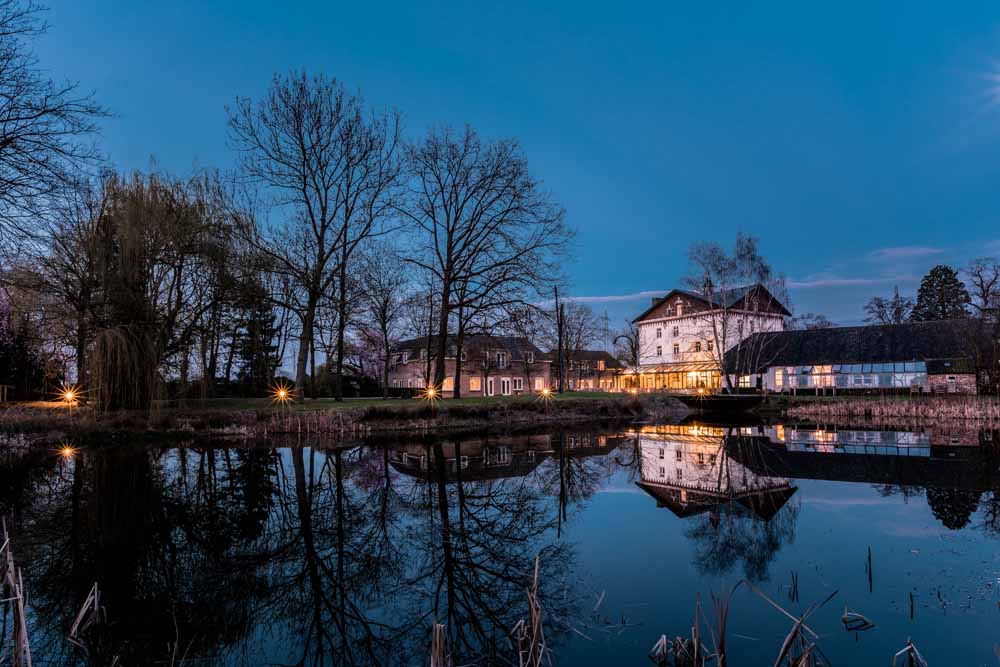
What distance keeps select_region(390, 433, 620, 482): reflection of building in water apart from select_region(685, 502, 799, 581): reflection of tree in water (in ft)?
15.9

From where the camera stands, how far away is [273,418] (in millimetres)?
19984

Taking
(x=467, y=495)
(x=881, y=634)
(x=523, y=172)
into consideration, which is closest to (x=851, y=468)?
(x=467, y=495)

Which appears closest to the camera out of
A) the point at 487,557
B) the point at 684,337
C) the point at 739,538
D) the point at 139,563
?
the point at 139,563

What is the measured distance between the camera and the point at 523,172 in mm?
28344

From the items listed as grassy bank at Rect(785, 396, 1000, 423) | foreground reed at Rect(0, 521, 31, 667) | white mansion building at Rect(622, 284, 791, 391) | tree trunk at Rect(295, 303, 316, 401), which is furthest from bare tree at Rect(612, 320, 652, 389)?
foreground reed at Rect(0, 521, 31, 667)

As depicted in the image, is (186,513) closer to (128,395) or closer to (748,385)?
(128,395)

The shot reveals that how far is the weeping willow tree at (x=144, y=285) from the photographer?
17.5 m

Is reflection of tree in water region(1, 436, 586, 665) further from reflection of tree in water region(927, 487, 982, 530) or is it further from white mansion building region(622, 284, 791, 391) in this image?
white mansion building region(622, 284, 791, 391)

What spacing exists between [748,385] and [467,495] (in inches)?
1892

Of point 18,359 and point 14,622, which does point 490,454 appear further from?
point 18,359

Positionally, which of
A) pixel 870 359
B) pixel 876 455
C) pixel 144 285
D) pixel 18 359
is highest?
pixel 144 285

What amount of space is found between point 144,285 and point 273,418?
6.50m

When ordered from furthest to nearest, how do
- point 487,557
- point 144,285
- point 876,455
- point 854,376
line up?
1. point 854,376
2. point 144,285
3. point 876,455
4. point 487,557

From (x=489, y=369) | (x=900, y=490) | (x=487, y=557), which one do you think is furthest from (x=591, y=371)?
(x=487, y=557)
